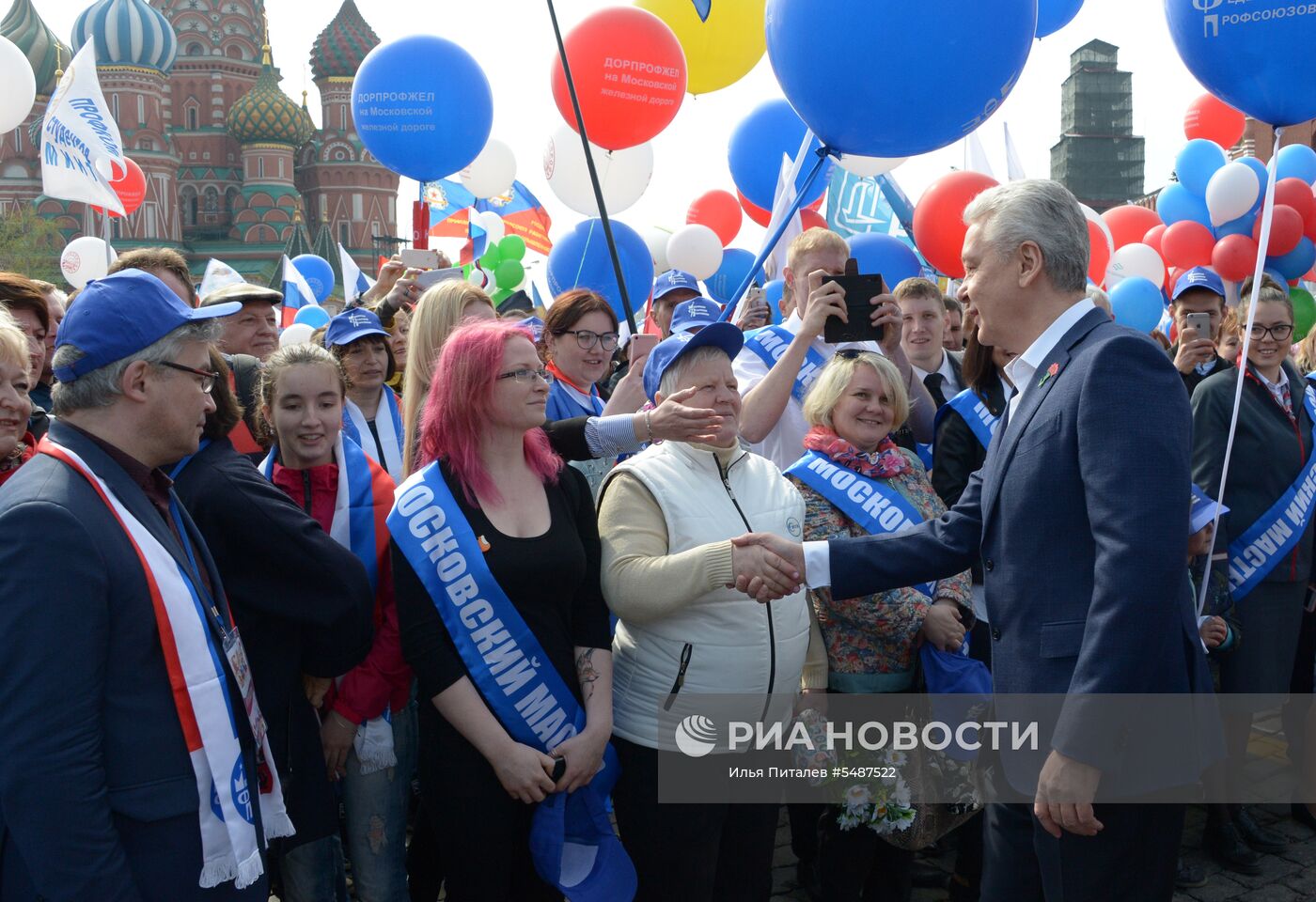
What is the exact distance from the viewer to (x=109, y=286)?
6.83 ft

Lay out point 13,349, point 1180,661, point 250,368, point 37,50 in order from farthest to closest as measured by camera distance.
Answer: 1. point 37,50
2. point 250,368
3. point 13,349
4. point 1180,661

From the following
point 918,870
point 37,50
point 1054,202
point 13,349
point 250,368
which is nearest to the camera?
point 1054,202

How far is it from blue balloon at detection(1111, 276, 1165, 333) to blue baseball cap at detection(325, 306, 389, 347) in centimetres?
744

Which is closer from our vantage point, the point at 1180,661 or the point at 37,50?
the point at 1180,661

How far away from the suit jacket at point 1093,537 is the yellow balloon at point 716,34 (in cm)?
567

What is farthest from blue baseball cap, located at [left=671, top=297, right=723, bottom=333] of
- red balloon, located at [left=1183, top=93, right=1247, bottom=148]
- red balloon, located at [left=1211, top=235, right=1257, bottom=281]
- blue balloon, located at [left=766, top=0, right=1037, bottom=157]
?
red balloon, located at [left=1183, top=93, right=1247, bottom=148]

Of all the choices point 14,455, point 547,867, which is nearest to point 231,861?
point 547,867

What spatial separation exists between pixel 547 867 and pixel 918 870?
1.79 meters

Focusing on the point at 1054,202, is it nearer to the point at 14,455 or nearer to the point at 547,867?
the point at 547,867

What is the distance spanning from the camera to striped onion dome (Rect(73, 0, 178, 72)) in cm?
4888

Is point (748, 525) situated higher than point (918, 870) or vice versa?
point (748, 525)

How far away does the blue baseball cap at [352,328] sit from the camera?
3.83 metres

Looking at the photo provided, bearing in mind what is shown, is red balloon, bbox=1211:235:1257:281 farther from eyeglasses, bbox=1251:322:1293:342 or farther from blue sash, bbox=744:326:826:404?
blue sash, bbox=744:326:826:404

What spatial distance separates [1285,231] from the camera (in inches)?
385
